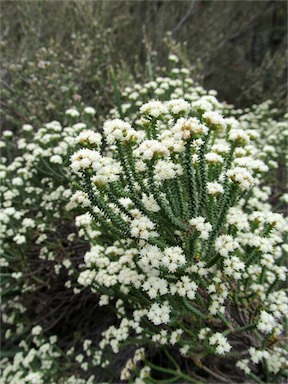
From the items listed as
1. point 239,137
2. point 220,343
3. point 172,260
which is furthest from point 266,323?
point 239,137

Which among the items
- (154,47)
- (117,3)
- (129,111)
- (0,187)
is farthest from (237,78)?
(0,187)

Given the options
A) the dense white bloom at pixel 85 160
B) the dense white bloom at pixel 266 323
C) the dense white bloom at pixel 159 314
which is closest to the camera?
the dense white bloom at pixel 85 160

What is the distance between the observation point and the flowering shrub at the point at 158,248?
4.41 ft

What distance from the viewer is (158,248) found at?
1.43 meters

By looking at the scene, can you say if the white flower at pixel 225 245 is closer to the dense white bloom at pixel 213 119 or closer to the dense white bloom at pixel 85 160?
the dense white bloom at pixel 213 119

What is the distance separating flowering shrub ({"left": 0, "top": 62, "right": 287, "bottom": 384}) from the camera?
1.34m

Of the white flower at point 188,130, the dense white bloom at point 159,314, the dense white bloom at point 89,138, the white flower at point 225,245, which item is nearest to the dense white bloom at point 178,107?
the white flower at point 188,130

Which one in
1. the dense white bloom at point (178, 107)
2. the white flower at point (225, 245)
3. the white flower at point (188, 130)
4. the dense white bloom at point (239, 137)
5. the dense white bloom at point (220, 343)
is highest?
the dense white bloom at point (178, 107)

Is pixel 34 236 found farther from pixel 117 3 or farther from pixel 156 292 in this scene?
pixel 117 3

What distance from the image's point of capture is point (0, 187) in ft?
9.00

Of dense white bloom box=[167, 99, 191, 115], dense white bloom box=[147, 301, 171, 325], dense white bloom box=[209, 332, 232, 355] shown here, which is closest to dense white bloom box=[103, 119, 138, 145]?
dense white bloom box=[167, 99, 191, 115]

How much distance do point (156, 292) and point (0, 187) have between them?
1.80 metres

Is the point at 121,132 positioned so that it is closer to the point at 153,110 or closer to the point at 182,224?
the point at 153,110

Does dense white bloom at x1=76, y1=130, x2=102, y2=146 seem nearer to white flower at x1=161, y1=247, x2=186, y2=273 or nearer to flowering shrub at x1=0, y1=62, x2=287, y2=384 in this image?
flowering shrub at x1=0, y1=62, x2=287, y2=384
